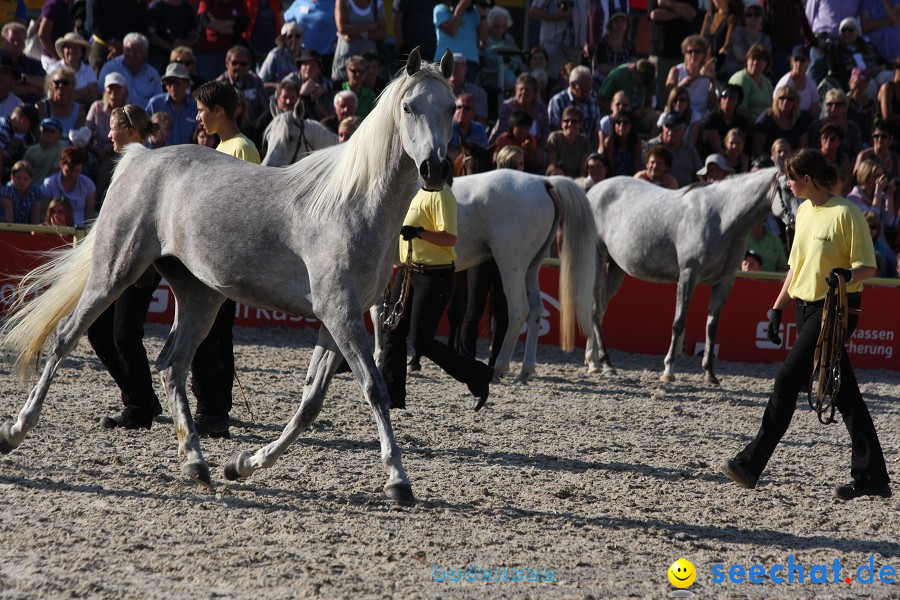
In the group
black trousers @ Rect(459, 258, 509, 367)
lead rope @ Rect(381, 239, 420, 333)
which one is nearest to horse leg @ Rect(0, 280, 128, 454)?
lead rope @ Rect(381, 239, 420, 333)

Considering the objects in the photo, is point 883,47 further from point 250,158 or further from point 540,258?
point 250,158

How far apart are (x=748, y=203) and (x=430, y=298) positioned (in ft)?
12.7

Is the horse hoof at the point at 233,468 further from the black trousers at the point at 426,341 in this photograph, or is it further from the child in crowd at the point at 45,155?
the child in crowd at the point at 45,155

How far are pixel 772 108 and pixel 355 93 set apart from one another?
5.00 meters

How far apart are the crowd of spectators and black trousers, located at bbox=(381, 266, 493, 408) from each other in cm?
328

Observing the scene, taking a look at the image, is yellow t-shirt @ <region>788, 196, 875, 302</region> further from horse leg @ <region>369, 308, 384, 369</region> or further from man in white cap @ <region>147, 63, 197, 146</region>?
man in white cap @ <region>147, 63, 197, 146</region>

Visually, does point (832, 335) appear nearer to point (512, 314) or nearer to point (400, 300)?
point (400, 300)

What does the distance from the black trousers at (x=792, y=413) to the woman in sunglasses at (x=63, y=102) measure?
30.2 feet

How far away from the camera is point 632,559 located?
486cm

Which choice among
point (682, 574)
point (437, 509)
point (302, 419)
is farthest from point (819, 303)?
point (302, 419)

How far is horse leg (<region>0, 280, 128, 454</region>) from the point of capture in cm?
591

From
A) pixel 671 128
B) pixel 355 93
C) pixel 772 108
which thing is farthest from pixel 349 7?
pixel 772 108

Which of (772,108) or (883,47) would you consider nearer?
(772,108)

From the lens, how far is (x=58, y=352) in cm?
602
